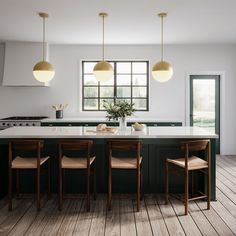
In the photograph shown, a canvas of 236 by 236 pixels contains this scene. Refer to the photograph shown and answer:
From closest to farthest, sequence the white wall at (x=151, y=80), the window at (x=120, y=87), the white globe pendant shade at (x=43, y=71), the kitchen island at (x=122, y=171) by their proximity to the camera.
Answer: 1. the kitchen island at (x=122, y=171)
2. the white globe pendant shade at (x=43, y=71)
3. the white wall at (x=151, y=80)
4. the window at (x=120, y=87)

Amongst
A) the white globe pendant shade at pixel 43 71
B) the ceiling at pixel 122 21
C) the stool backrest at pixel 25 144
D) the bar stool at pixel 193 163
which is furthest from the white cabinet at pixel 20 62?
the bar stool at pixel 193 163

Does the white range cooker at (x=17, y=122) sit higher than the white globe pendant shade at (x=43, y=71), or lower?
lower

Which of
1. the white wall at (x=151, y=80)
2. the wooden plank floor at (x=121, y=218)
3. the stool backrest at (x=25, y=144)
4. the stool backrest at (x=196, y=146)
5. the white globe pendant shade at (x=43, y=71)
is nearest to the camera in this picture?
the wooden plank floor at (x=121, y=218)

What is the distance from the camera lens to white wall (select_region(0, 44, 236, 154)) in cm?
787

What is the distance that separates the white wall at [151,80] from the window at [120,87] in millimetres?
203

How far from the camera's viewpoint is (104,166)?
4.78m

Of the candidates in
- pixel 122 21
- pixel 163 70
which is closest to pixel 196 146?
pixel 163 70

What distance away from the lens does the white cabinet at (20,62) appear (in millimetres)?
7469

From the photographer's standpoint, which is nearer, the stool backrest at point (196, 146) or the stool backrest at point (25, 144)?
the stool backrest at point (196, 146)

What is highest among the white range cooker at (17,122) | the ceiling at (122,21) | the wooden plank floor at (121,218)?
the ceiling at (122,21)

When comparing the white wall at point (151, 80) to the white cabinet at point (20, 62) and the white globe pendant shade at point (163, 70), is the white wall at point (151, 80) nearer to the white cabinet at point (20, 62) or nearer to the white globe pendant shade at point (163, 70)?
the white cabinet at point (20, 62)

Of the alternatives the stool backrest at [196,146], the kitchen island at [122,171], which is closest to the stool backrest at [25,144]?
the kitchen island at [122,171]

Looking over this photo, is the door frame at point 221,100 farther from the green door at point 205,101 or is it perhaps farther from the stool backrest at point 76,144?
the stool backrest at point 76,144

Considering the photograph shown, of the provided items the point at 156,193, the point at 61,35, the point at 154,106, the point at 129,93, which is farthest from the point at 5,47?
the point at 156,193
